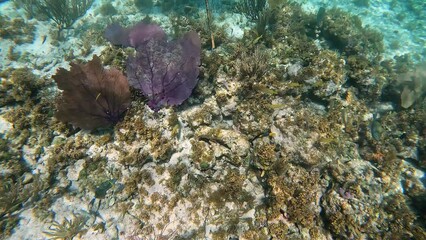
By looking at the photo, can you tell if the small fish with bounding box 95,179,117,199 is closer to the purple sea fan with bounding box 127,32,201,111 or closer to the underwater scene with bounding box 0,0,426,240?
the underwater scene with bounding box 0,0,426,240

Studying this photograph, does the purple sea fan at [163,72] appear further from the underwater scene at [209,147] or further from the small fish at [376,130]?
the small fish at [376,130]

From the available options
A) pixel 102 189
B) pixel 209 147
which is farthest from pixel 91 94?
pixel 209 147

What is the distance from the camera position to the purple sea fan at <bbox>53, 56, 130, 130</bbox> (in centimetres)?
438

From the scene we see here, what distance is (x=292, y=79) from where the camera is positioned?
221 inches

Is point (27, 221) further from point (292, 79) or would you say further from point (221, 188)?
point (292, 79)

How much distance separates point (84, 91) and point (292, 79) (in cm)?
440

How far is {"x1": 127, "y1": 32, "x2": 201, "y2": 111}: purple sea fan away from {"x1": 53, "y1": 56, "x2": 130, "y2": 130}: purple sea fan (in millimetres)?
342

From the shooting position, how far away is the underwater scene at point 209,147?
4.20 m

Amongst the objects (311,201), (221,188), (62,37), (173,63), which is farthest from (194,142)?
(62,37)

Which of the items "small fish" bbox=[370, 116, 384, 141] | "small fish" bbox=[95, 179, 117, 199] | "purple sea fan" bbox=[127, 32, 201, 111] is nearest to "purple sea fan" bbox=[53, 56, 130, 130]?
"purple sea fan" bbox=[127, 32, 201, 111]

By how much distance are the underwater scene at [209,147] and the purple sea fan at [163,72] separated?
0.02 meters

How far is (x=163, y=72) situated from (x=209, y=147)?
1748 millimetres

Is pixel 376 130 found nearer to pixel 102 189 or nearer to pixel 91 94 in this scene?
pixel 102 189

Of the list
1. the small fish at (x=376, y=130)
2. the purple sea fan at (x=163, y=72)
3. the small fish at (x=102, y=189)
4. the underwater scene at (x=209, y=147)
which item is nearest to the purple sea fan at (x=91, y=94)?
the underwater scene at (x=209, y=147)
